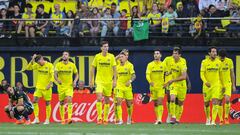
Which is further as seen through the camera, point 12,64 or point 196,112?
point 12,64

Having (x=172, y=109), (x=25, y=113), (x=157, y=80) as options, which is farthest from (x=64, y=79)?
→ (x=172, y=109)

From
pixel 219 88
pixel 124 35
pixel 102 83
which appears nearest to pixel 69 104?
pixel 102 83

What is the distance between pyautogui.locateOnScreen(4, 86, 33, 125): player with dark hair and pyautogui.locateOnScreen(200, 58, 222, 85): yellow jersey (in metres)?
4.91

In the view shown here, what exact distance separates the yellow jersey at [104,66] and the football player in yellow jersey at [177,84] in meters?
1.73

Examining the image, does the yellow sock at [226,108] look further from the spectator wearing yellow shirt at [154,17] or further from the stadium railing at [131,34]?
the spectator wearing yellow shirt at [154,17]

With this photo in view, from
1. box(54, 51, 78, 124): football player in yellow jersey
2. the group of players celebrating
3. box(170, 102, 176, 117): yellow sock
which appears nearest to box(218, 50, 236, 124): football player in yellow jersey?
the group of players celebrating

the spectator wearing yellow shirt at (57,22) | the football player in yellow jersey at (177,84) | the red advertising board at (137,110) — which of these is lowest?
the red advertising board at (137,110)

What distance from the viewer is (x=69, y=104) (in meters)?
23.2

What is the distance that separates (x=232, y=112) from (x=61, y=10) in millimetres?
7452

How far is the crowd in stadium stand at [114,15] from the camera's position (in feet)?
91.8

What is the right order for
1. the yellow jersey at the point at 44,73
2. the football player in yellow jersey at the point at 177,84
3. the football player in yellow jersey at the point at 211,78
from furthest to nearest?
the yellow jersey at the point at 44,73 < the football player in yellow jersey at the point at 177,84 < the football player in yellow jersey at the point at 211,78

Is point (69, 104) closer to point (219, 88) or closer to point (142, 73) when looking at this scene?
point (219, 88)

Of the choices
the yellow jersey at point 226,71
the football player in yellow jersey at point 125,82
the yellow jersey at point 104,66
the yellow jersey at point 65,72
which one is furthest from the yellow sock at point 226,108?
the yellow jersey at point 65,72

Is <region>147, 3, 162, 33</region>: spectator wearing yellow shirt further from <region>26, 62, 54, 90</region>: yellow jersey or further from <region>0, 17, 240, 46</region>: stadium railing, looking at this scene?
<region>26, 62, 54, 90</region>: yellow jersey
